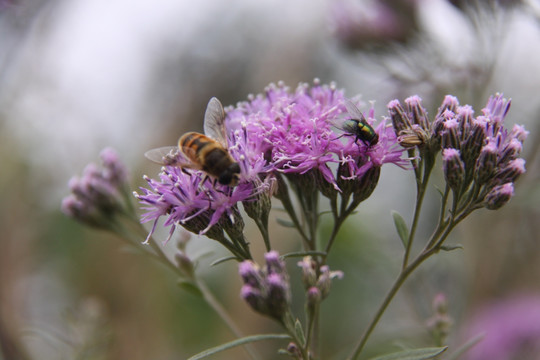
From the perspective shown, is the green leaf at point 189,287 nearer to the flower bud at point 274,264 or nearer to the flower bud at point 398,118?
the flower bud at point 274,264

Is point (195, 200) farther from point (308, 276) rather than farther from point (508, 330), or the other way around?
point (508, 330)

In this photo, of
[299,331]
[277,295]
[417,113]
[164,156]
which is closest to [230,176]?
[164,156]

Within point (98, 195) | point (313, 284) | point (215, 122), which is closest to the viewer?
point (313, 284)

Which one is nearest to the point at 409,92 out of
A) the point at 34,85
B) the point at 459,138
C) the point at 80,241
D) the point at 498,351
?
the point at 498,351

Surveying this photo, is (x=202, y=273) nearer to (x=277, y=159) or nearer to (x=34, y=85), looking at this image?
(x=34, y=85)

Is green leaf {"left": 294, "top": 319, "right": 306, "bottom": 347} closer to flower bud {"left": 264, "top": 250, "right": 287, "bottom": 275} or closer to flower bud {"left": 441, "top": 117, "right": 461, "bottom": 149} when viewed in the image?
flower bud {"left": 264, "top": 250, "right": 287, "bottom": 275}
